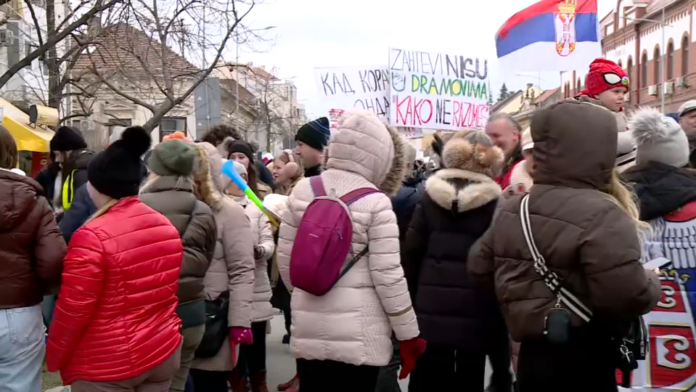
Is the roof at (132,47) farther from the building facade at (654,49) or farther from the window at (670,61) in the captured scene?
the window at (670,61)

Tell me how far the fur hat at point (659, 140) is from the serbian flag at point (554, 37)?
3434 mm

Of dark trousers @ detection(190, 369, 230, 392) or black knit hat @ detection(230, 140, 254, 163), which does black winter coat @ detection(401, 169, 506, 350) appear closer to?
dark trousers @ detection(190, 369, 230, 392)

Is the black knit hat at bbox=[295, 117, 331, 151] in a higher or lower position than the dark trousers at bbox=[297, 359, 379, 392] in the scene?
higher

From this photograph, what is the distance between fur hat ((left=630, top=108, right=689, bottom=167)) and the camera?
3.93m

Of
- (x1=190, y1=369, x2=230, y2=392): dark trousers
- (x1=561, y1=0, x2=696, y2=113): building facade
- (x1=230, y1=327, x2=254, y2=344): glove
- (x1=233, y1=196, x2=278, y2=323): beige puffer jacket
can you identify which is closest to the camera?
(x1=230, y1=327, x2=254, y2=344): glove

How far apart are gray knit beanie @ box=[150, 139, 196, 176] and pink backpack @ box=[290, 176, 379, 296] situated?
3.34 ft

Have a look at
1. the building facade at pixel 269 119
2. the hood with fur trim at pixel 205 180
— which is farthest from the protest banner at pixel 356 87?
the building facade at pixel 269 119

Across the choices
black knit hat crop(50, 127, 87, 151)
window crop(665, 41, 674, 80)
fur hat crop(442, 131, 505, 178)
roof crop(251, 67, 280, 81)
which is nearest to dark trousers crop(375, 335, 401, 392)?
fur hat crop(442, 131, 505, 178)

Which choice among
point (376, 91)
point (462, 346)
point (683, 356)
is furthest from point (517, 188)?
point (376, 91)

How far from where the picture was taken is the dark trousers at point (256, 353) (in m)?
5.85

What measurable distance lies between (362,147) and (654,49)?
45861 millimetres

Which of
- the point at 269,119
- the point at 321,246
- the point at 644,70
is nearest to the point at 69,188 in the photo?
the point at 321,246

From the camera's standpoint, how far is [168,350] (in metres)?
3.59

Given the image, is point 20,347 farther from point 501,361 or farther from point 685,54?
point 685,54
